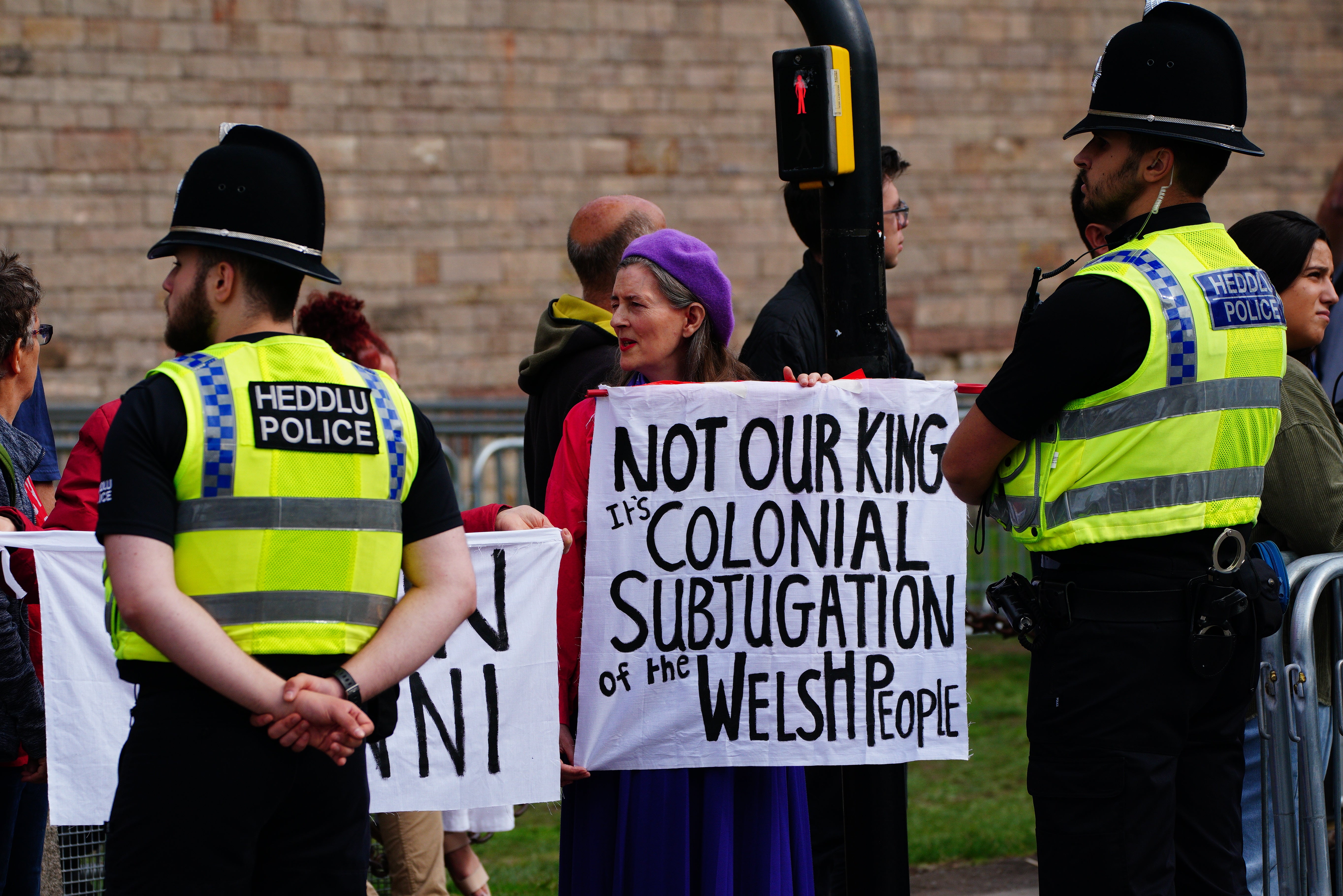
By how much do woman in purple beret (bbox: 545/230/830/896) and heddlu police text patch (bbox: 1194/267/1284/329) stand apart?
1.07m

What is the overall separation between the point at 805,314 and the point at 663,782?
1.72 metres

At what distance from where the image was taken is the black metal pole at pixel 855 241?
402cm

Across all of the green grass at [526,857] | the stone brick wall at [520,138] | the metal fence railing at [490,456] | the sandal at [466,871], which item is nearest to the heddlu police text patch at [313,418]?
the green grass at [526,857]

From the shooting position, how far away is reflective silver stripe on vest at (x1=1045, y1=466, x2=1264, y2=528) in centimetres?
306

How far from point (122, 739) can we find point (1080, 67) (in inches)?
577

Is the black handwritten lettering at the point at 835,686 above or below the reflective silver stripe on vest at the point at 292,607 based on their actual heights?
below

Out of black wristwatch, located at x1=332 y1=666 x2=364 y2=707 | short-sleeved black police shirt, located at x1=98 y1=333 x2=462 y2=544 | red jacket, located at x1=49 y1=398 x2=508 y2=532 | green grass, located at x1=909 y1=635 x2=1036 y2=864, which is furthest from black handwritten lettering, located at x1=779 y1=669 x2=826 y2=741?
short-sleeved black police shirt, located at x1=98 y1=333 x2=462 y2=544

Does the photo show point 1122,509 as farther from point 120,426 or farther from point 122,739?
point 122,739

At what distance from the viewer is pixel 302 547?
2.62m

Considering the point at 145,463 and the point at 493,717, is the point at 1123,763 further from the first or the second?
the point at 145,463

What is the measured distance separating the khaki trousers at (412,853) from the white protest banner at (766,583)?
1.29m

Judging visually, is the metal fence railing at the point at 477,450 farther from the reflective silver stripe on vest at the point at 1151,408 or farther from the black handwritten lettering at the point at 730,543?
the reflective silver stripe on vest at the point at 1151,408

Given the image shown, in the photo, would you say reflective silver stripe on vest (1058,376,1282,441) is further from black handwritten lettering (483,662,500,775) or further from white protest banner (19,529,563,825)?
black handwritten lettering (483,662,500,775)

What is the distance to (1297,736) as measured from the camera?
3889mm
